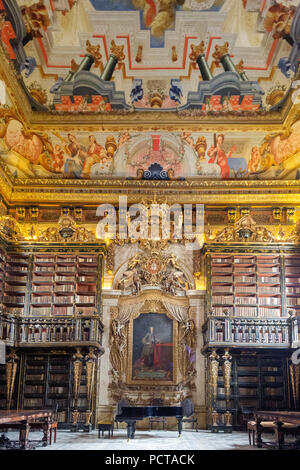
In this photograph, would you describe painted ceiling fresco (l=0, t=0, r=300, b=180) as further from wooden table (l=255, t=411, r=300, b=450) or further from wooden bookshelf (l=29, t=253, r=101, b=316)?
wooden table (l=255, t=411, r=300, b=450)

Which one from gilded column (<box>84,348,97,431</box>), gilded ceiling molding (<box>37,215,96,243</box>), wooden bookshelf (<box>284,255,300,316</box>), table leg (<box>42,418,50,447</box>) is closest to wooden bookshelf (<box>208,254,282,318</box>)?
wooden bookshelf (<box>284,255,300,316</box>)

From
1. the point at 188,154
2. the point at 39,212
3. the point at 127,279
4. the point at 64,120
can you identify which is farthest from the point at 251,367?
the point at 64,120

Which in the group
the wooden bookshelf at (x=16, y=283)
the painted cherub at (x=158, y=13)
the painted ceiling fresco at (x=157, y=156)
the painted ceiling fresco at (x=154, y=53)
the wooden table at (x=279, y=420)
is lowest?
the wooden table at (x=279, y=420)

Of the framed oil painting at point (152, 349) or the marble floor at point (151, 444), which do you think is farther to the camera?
the framed oil painting at point (152, 349)

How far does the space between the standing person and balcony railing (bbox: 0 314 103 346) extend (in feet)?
21.9

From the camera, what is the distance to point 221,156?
17.4m

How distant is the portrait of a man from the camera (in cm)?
1532

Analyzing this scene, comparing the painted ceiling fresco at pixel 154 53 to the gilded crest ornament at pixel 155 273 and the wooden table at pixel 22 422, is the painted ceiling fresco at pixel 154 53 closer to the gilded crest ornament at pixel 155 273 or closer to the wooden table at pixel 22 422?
the gilded crest ornament at pixel 155 273

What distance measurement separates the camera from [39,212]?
678 inches

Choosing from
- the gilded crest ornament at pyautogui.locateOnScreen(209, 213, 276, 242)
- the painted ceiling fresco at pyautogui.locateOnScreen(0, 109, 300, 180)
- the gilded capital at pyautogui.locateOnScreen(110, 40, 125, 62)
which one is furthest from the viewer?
Answer: the painted ceiling fresco at pyautogui.locateOnScreen(0, 109, 300, 180)

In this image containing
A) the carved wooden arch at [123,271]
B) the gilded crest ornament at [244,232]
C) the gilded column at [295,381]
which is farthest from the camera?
the carved wooden arch at [123,271]

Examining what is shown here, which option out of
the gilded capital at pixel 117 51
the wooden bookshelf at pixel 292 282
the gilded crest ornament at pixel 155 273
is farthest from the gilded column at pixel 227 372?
the gilded capital at pixel 117 51

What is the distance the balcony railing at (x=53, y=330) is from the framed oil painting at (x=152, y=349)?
1.58 m

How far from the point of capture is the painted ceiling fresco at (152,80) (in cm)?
1366
